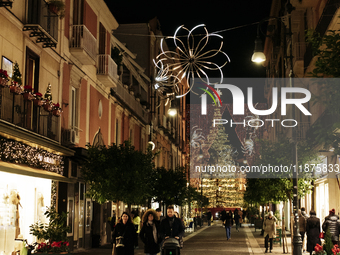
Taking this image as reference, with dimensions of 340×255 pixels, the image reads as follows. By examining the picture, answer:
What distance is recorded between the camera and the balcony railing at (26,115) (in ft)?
46.7

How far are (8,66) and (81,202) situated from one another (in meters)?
9.49

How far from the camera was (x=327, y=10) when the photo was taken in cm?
2191

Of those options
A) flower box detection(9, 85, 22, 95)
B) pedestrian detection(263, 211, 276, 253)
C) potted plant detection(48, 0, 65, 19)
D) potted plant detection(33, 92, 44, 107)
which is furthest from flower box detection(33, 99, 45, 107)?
pedestrian detection(263, 211, 276, 253)

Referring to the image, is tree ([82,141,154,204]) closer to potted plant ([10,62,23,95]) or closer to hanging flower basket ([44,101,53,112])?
hanging flower basket ([44,101,53,112])

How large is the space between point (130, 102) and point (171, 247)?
73.3 feet

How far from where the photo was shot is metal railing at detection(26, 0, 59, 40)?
17109 millimetres

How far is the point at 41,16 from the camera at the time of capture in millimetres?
17406

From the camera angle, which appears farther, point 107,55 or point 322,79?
point 107,55

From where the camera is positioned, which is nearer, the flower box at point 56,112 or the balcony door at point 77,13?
the flower box at point 56,112

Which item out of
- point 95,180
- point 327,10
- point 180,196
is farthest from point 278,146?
point 180,196

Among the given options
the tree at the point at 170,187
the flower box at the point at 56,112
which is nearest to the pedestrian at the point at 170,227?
the flower box at the point at 56,112

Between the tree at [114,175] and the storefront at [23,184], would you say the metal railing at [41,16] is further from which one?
the tree at [114,175]

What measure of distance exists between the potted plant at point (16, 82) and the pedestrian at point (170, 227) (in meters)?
5.46

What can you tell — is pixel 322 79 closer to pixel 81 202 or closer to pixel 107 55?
pixel 81 202
